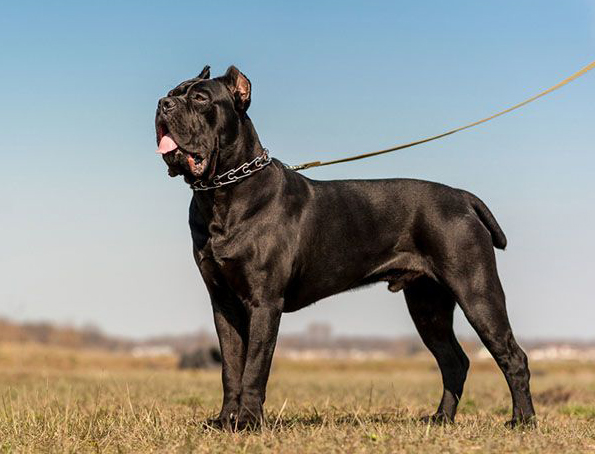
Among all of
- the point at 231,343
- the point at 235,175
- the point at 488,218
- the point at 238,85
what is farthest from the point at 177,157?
the point at 488,218

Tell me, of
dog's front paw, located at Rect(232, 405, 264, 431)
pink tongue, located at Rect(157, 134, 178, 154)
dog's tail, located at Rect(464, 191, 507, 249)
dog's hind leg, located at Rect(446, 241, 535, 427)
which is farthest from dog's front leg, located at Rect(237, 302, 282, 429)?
dog's tail, located at Rect(464, 191, 507, 249)

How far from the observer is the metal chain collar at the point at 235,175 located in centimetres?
582

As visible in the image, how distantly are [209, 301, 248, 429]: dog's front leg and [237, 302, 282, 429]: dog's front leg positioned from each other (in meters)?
0.38

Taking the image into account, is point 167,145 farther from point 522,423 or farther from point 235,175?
point 522,423

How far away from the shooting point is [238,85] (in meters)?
5.86

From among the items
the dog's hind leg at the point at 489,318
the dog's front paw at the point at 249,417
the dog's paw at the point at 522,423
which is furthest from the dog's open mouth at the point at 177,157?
the dog's paw at the point at 522,423

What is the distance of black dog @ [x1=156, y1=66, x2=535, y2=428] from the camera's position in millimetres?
5699

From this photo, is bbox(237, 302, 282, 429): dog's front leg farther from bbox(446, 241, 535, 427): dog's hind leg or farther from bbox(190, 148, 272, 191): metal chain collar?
bbox(446, 241, 535, 427): dog's hind leg

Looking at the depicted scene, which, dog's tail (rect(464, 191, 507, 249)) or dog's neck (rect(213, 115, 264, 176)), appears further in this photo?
dog's tail (rect(464, 191, 507, 249))

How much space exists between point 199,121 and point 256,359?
1696 millimetres

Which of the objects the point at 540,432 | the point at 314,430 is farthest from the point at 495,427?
the point at 314,430

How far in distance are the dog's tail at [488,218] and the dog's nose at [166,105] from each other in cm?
267

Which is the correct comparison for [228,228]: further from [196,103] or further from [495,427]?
[495,427]

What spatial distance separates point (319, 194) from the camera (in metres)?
6.29
